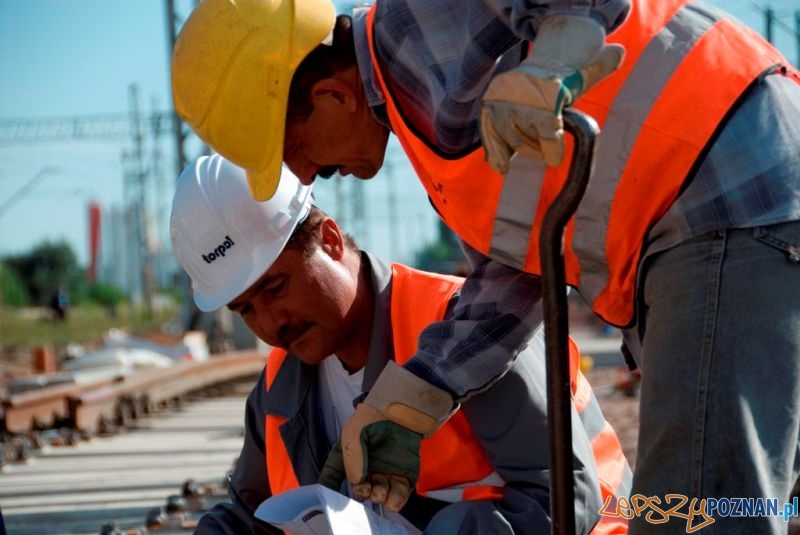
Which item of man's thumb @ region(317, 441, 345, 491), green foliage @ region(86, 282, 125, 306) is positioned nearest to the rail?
man's thumb @ region(317, 441, 345, 491)

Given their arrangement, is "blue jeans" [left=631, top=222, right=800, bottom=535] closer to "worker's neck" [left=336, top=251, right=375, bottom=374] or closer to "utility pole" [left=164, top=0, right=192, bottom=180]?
"worker's neck" [left=336, top=251, right=375, bottom=374]

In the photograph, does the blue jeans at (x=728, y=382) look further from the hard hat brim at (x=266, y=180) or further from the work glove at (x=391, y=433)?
the hard hat brim at (x=266, y=180)

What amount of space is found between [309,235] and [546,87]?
5.17ft

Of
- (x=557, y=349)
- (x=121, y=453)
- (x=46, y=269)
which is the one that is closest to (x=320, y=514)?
(x=557, y=349)

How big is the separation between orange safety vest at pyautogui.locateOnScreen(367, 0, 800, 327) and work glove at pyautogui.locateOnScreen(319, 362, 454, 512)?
0.49m

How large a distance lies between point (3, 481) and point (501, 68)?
16.0ft

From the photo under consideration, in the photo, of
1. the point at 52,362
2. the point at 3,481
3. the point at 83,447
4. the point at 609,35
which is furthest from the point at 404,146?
the point at 52,362

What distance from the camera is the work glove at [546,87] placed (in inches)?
80.6

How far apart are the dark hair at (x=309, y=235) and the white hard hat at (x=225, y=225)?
17mm

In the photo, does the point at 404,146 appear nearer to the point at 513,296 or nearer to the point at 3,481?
the point at 513,296

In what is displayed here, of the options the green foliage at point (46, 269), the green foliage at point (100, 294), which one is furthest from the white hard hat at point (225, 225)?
the green foliage at point (100, 294)

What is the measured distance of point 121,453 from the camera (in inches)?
299

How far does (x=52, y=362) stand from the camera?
53.0 ft

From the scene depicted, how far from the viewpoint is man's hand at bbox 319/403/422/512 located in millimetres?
2684
